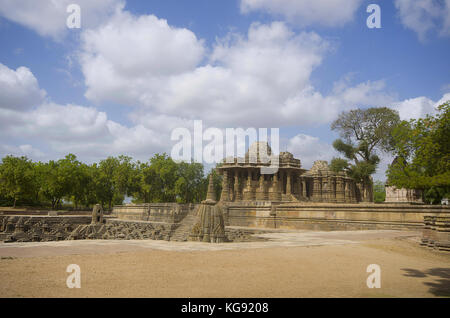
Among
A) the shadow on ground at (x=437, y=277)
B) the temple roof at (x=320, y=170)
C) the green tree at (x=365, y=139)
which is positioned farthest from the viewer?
the temple roof at (x=320, y=170)

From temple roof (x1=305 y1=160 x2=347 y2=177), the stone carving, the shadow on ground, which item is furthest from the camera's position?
temple roof (x1=305 y1=160 x2=347 y2=177)

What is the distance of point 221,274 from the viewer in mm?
7531

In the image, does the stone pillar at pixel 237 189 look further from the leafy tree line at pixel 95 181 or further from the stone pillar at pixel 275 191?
the leafy tree line at pixel 95 181

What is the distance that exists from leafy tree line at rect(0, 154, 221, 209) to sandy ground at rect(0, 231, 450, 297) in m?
52.4

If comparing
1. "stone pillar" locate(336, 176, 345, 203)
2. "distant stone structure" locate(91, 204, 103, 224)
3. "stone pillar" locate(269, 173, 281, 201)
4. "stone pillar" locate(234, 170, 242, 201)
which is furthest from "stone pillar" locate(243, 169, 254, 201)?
"distant stone structure" locate(91, 204, 103, 224)

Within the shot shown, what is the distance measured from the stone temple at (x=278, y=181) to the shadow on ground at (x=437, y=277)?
3826 centimetres

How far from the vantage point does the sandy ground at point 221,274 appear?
609 centimetres

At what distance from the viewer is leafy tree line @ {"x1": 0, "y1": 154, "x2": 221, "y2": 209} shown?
184ft

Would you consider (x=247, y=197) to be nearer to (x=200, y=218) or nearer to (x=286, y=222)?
(x=286, y=222)

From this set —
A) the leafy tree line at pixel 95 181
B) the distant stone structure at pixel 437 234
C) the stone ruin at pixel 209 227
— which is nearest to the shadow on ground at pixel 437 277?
the distant stone structure at pixel 437 234

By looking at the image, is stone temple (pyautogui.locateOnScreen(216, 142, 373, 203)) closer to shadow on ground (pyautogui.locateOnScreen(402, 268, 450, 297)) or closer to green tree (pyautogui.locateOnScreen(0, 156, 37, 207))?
green tree (pyautogui.locateOnScreen(0, 156, 37, 207))

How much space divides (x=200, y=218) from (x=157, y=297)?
38.9ft
